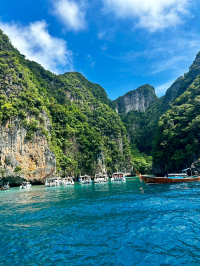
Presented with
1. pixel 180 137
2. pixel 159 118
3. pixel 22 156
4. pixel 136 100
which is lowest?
pixel 22 156

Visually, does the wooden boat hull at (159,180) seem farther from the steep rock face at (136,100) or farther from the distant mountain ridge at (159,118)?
the steep rock face at (136,100)

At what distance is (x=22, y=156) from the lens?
40750mm

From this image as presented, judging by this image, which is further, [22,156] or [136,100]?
[136,100]

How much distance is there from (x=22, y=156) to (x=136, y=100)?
112787 mm

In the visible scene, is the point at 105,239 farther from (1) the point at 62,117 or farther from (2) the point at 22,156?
(1) the point at 62,117

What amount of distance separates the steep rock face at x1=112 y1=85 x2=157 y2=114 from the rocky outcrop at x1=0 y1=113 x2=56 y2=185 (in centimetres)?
9998

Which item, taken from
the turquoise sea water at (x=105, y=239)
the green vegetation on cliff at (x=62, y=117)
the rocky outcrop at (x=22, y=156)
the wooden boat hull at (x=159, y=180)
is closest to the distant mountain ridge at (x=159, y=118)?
the wooden boat hull at (x=159, y=180)

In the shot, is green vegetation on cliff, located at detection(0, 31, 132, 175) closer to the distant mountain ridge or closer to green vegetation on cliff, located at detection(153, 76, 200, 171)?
the distant mountain ridge

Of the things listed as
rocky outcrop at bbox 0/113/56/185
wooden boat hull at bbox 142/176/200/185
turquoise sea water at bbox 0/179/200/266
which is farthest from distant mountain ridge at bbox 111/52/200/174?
turquoise sea water at bbox 0/179/200/266

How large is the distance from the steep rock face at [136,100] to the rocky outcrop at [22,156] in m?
100.0

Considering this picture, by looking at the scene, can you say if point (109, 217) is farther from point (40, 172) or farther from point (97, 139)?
point (97, 139)

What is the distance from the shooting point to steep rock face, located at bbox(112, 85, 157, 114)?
139688 mm

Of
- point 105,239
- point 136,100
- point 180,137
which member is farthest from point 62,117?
point 136,100

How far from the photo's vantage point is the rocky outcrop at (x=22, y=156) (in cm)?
3766
